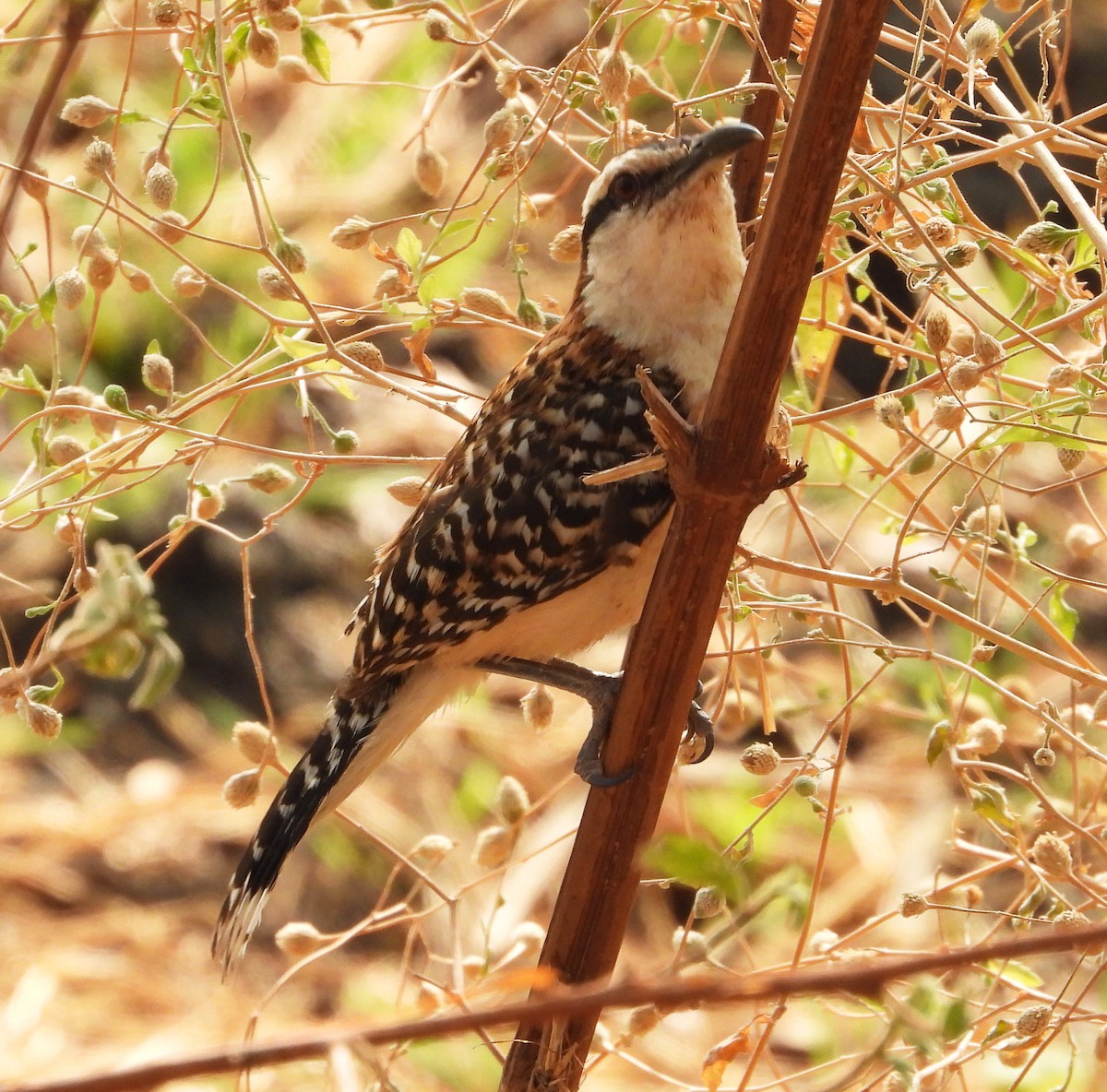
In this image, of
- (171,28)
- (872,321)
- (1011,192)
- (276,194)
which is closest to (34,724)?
(171,28)

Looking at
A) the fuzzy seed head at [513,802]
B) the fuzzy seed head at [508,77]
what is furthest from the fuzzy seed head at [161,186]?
the fuzzy seed head at [513,802]

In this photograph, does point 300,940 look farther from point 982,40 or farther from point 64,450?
point 982,40

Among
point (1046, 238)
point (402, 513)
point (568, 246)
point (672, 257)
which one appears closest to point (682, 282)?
point (672, 257)

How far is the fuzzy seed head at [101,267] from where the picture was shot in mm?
1505

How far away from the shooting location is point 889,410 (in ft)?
4.49

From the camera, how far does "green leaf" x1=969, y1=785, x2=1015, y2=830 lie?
139cm

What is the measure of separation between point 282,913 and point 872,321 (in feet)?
9.60

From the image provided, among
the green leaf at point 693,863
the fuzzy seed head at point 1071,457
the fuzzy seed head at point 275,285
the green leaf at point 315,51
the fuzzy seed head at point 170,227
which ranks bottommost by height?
the green leaf at point 693,863

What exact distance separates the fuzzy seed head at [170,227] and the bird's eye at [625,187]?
671mm

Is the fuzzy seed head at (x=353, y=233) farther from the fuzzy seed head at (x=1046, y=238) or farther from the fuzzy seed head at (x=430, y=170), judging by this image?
the fuzzy seed head at (x=1046, y=238)

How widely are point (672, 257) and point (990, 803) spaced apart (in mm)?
883

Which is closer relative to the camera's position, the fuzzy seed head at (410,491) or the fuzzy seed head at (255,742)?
the fuzzy seed head at (255,742)

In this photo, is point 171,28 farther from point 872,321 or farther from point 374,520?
point 374,520

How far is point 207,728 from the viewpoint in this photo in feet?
14.6
